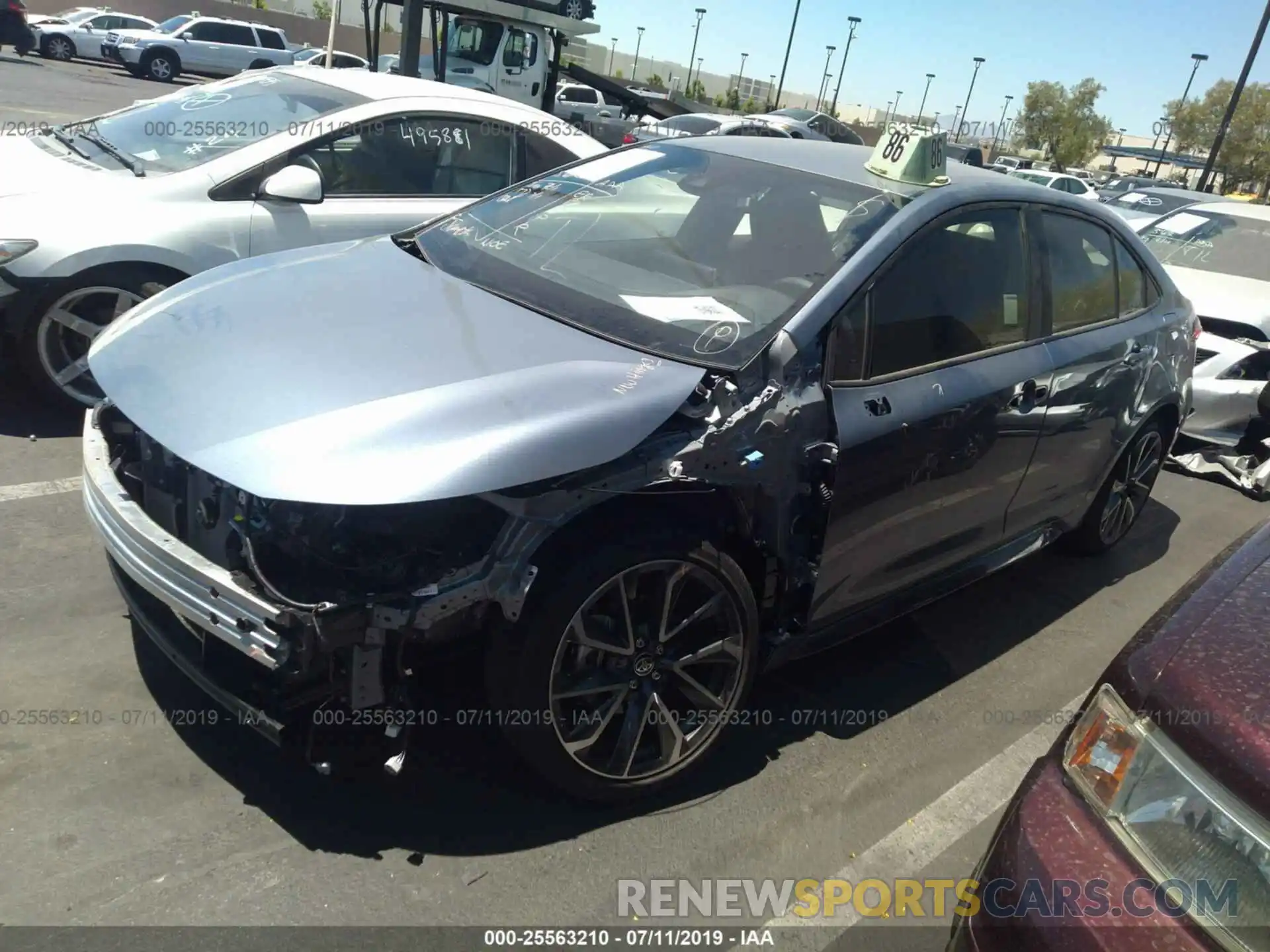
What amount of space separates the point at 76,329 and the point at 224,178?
100 centimetres

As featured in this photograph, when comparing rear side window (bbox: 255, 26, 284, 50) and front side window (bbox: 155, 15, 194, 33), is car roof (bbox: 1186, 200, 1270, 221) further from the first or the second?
front side window (bbox: 155, 15, 194, 33)

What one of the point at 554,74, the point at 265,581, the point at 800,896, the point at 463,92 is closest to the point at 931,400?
the point at 800,896

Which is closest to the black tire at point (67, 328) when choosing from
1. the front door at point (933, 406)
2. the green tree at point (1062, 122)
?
the front door at point (933, 406)

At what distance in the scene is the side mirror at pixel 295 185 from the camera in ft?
15.2

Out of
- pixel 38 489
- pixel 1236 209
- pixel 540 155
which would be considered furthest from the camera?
pixel 1236 209

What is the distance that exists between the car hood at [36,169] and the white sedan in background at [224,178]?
0.01 meters

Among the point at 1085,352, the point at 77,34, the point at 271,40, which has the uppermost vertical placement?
the point at 1085,352

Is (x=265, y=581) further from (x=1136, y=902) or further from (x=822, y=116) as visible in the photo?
(x=822, y=116)

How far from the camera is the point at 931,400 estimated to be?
10.1ft

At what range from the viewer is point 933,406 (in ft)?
10.1

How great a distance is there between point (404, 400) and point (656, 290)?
40.7 inches

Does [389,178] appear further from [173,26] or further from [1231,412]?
[173,26]

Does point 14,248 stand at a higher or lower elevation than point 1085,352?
lower

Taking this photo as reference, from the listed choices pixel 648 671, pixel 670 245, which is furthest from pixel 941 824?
pixel 670 245
